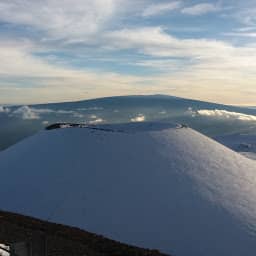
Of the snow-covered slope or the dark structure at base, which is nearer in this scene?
the dark structure at base

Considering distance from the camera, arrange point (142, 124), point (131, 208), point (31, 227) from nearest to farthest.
Answer: point (31, 227), point (131, 208), point (142, 124)

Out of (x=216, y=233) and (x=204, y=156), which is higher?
(x=204, y=156)

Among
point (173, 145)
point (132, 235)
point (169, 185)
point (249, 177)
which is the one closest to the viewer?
point (132, 235)

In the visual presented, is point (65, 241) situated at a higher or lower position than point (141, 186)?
lower

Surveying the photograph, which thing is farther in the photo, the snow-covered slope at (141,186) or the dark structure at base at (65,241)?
the snow-covered slope at (141,186)

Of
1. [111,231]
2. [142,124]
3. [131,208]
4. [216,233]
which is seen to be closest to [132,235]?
A: [111,231]

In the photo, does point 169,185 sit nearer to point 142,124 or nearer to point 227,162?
point 227,162

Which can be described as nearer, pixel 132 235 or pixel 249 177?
pixel 132 235

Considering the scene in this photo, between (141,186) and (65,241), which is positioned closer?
(65,241)
